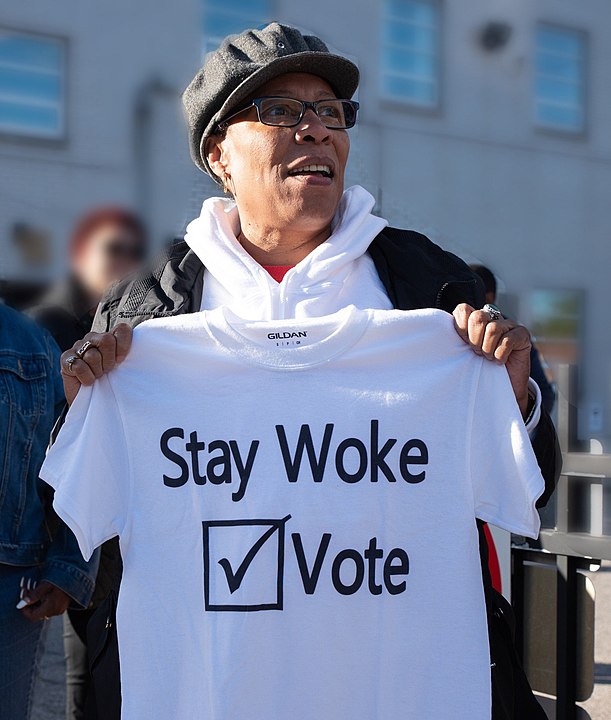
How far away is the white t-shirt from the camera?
180 cm

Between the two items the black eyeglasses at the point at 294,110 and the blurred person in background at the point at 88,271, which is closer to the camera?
the black eyeglasses at the point at 294,110

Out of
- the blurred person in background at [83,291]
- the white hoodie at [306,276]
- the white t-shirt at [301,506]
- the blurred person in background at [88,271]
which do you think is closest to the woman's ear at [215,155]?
the white hoodie at [306,276]

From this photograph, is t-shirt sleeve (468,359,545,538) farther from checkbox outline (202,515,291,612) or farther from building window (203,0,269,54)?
building window (203,0,269,54)

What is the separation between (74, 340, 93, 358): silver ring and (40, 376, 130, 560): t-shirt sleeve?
67 mm

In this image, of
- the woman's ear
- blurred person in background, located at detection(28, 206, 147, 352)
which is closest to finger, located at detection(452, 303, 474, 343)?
the woman's ear

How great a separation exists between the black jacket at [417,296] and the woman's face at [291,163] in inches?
6.4

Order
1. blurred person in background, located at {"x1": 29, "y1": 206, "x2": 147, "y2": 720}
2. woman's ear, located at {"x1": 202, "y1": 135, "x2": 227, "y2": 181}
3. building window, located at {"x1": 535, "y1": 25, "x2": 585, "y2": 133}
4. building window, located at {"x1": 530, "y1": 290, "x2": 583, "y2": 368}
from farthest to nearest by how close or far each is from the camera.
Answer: building window, located at {"x1": 535, "y1": 25, "x2": 585, "y2": 133} < building window, located at {"x1": 530, "y1": 290, "x2": 583, "y2": 368} < blurred person in background, located at {"x1": 29, "y1": 206, "x2": 147, "y2": 720} < woman's ear, located at {"x1": 202, "y1": 135, "x2": 227, "y2": 181}

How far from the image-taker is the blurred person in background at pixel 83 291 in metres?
3.26

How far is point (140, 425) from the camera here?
6.37 ft

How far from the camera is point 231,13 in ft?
36.0

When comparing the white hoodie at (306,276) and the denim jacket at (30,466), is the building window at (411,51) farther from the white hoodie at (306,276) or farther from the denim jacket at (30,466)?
the white hoodie at (306,276)

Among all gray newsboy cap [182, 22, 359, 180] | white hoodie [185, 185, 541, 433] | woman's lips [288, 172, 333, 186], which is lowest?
white hoodie [185, 185, 541, 433]

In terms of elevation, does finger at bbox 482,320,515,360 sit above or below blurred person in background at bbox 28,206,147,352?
below

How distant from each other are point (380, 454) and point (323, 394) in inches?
6.0
